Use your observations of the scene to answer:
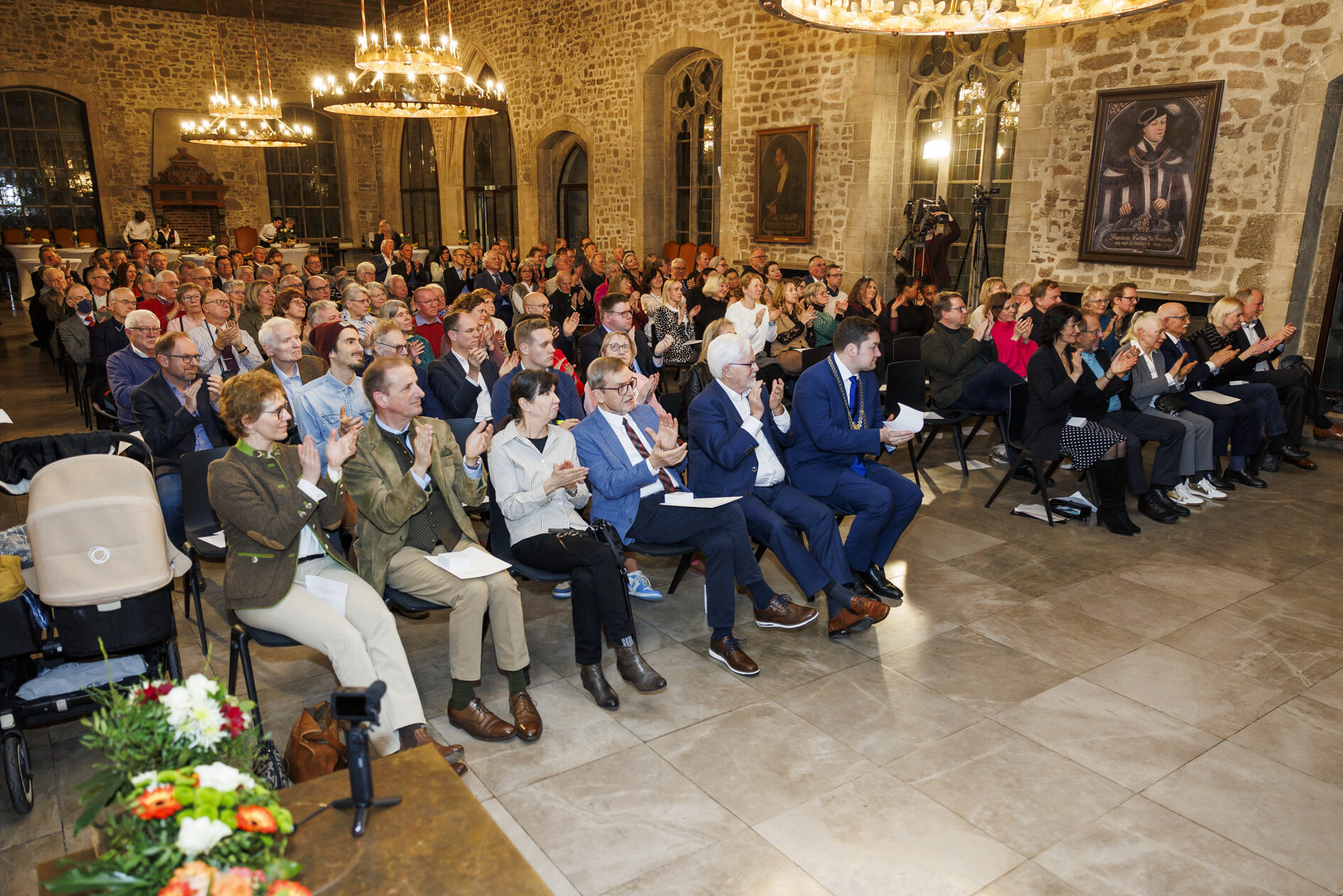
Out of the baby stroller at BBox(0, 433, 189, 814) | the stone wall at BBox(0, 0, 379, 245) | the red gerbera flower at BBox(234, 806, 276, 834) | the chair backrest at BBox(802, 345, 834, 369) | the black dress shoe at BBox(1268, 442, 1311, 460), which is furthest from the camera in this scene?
the stone wall at BBox(0, 0, 379, 245)

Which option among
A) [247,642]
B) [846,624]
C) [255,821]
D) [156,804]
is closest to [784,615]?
[846,624]

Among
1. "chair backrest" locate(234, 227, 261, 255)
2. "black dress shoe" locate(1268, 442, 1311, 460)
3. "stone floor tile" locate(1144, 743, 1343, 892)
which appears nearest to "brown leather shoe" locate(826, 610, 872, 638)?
"stone floor tile" locate(1144, 743, 1343, 892)

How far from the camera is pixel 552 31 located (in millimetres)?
14617

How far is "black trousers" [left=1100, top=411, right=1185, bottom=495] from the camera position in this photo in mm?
5395

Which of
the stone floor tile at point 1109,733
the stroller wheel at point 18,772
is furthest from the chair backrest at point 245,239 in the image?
the stone floor tile at point 1109,733

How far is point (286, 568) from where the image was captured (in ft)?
9.59

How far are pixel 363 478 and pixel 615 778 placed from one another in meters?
1.39

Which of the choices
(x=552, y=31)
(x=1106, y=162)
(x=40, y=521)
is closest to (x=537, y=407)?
(x=40, y=521)

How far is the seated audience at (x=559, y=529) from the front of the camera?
3359mm

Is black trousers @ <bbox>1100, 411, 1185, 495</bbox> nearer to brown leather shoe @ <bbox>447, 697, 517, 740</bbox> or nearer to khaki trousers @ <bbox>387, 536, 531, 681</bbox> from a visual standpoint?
khaki trousers @ <bbox>387, 536, 531, 681</bbox>

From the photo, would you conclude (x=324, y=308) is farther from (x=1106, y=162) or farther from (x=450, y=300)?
(x=1106, y=162)

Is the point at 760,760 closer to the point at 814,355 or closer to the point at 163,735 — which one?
the point at 163,735

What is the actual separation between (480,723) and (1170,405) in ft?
16.1

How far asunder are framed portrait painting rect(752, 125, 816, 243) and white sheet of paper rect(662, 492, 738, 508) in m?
8.02
